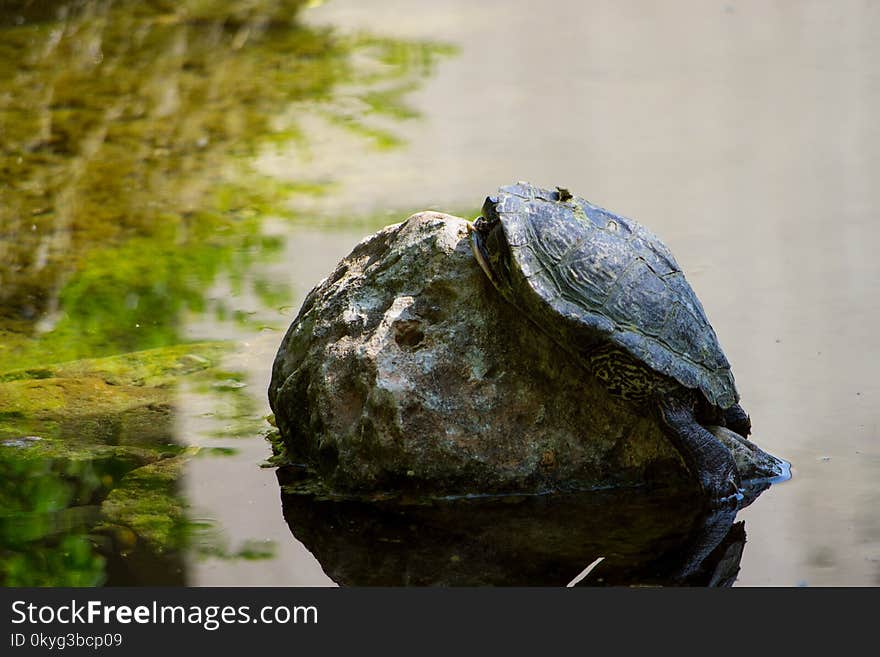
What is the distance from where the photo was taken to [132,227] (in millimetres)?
7492

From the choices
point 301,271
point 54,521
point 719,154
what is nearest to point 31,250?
point 301,271

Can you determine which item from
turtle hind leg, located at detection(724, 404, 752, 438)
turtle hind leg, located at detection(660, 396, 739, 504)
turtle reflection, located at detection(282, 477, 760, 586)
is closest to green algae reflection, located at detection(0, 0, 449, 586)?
turtle reflection, located at detection(282, 477, 760, 586)

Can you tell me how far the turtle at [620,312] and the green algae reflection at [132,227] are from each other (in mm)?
1246

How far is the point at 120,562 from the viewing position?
12.9 ft

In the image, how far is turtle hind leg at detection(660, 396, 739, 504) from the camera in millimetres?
4156

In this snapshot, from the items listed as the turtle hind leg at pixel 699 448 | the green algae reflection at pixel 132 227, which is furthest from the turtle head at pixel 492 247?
the green algae reflection at pixel 132 227

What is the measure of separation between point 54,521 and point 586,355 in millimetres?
1902

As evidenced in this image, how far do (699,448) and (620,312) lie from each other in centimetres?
53

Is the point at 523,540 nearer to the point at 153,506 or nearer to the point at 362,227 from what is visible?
the point at 153,506

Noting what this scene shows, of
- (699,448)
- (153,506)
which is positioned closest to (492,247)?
(699,448)

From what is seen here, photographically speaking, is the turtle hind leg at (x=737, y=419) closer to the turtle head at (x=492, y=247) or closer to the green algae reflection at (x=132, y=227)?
the turtle head at (x=492, y=247)

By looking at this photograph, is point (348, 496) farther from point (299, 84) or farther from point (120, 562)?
point (299, 84)

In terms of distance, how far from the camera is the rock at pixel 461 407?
421 cm

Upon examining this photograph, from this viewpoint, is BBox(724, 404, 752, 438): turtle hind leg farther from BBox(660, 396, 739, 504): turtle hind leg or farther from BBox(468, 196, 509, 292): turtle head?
BBox(468, 196, 509, 292): turtle head
